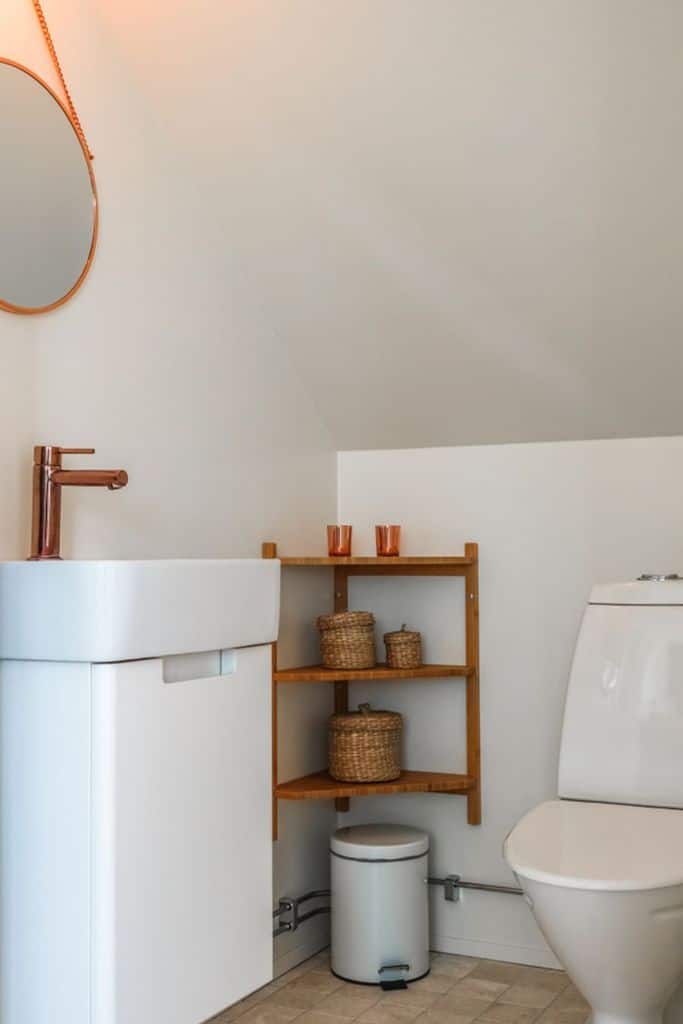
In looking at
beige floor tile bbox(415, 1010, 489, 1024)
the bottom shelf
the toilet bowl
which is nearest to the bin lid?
the bottom shelf

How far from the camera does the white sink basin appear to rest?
1.69 meters

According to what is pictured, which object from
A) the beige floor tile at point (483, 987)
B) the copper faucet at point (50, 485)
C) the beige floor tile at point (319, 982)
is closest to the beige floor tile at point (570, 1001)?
the beige floor tile at point (483, 987)

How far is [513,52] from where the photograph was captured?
2.17 metres

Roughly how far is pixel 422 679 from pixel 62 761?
1526mm

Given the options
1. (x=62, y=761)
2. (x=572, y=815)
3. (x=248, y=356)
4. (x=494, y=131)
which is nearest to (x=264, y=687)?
(x=62, y=761)

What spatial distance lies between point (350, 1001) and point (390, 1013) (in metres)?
0.12

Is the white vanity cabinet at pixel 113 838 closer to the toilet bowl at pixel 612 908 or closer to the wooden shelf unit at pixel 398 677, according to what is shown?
the toilet bowl at pixel 612 908

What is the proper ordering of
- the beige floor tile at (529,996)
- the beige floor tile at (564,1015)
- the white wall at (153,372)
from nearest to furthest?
1. the white wall at (153,372)
2. the beige floor tile at (564,1015)
3. the beige floor tile at (529,996)

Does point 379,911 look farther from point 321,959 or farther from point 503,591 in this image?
point 503,591

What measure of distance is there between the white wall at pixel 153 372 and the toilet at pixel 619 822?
31.4 inches

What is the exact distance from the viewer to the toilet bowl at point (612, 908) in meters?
1.96

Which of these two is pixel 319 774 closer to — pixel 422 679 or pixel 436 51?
pixel 422 679

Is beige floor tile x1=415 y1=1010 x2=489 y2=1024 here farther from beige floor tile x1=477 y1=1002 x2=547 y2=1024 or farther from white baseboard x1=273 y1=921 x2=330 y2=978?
white baseboard x1=273 y1=921 x2=330 y2=978

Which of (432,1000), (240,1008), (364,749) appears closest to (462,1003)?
(432,1000)
